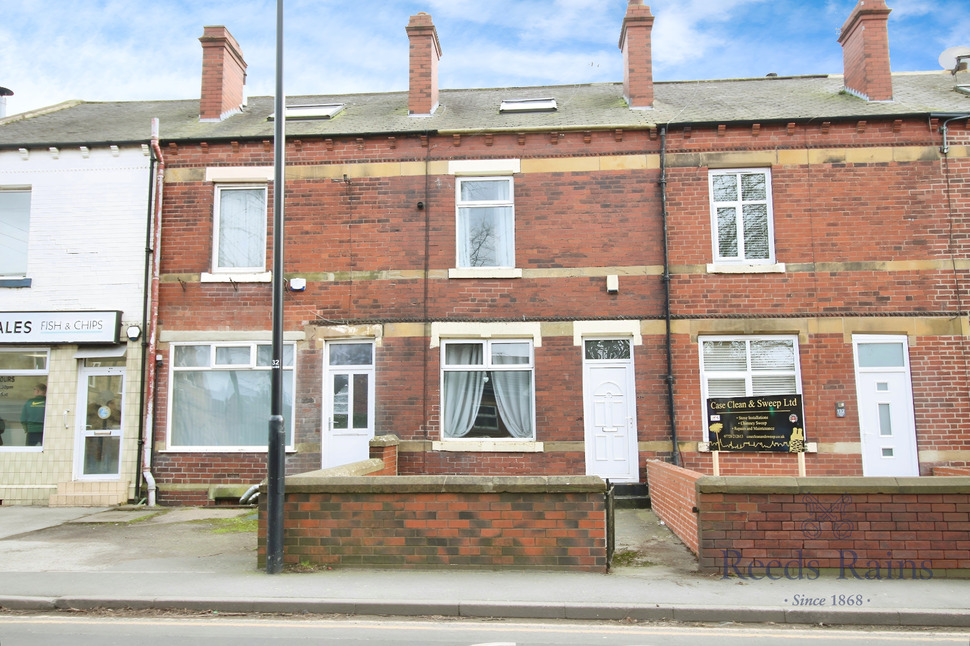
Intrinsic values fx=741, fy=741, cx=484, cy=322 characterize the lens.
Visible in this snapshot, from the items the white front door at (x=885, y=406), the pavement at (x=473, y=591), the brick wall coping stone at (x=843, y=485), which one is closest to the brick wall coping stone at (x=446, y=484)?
the pavement at (x=473, y=591)

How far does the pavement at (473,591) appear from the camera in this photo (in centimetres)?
654

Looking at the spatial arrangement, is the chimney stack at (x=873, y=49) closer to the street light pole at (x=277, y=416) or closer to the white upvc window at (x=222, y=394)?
the street light pole at (x=277, y=416)

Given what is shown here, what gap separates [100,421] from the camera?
13516 millimetres

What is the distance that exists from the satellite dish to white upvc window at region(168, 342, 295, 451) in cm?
1522

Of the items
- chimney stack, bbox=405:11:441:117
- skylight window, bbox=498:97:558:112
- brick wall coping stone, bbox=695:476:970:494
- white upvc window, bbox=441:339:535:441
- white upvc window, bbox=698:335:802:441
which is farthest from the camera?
skylight window, bbox=498:97:558:112

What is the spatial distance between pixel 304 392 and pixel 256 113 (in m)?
6.50

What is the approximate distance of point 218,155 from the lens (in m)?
13.9

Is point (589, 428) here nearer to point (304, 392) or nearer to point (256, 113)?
point (304, 392)

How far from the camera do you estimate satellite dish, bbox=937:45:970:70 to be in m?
16.2

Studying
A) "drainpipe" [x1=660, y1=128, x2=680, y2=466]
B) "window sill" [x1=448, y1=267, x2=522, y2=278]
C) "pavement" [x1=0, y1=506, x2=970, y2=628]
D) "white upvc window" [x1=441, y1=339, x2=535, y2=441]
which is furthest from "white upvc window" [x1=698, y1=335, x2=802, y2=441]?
"pavement" [x1=0, y1=506, x2=970, y2=628]

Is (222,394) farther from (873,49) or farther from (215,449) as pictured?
(873,49)

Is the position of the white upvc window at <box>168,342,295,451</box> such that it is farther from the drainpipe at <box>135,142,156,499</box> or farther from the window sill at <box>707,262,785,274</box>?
the window sill at <box>707,262,785,274</box>

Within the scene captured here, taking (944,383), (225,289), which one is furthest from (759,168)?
(225,289)

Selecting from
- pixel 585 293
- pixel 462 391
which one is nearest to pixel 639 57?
pixel 585 293
